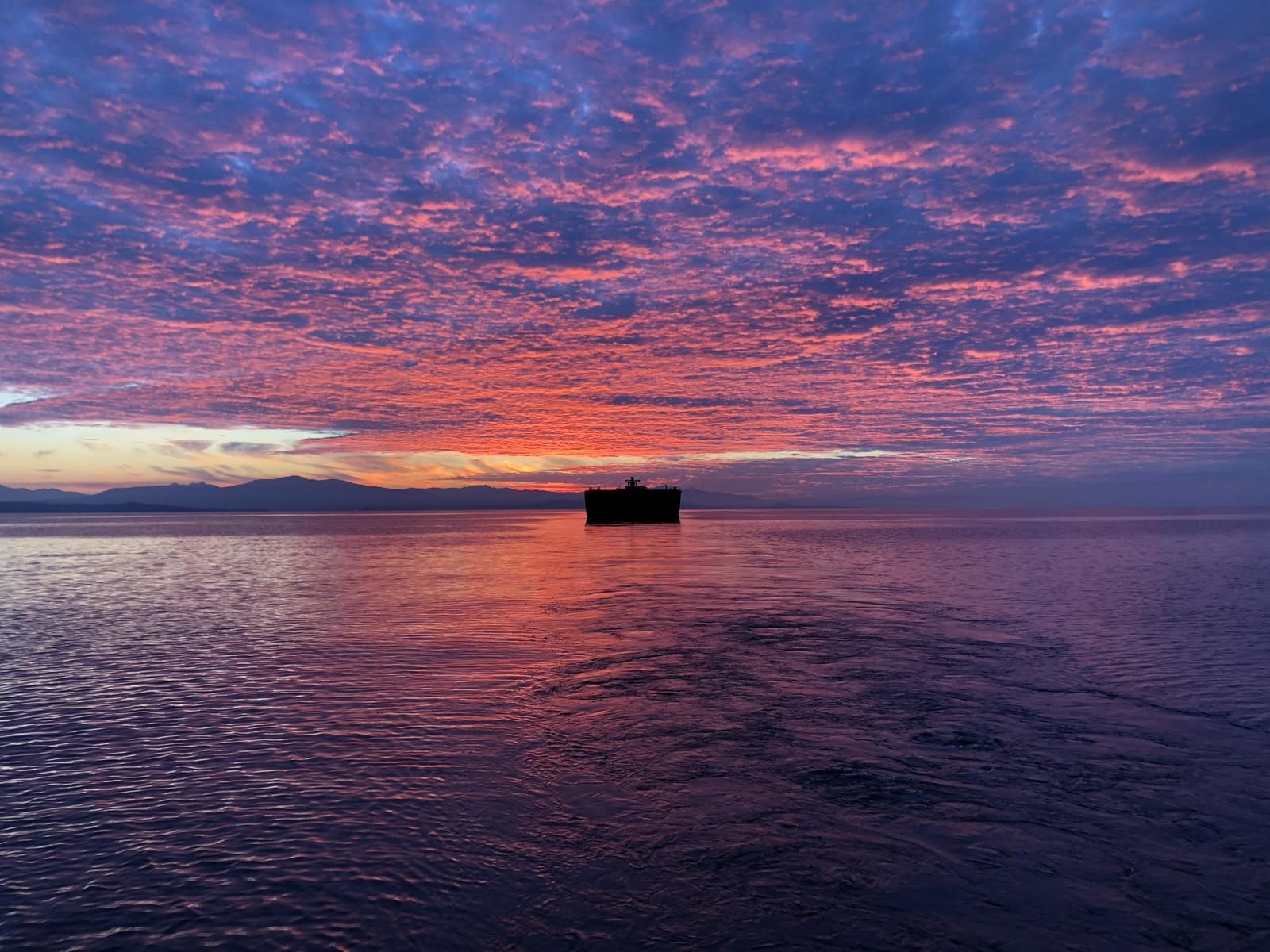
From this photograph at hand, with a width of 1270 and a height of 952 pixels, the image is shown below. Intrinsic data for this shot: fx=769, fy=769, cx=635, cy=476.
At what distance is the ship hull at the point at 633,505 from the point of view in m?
126

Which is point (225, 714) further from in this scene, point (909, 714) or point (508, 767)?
point (909, 714)

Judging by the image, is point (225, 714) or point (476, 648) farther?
point (476, 648)

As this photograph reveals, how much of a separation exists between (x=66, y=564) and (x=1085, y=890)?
58.4 m

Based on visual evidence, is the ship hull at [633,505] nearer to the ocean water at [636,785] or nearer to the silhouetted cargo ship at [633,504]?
the silhouetted cargo ship at [633,504]

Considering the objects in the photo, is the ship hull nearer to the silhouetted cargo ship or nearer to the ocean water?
the silhouetted cargo ship

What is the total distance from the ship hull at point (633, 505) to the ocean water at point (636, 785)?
10266 cm

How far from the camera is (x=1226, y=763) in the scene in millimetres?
10047

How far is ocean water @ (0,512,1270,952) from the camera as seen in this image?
20.8ft

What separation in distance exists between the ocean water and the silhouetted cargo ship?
337 feet

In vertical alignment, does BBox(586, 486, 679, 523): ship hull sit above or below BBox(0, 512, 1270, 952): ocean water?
above

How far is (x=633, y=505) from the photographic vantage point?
128 meters

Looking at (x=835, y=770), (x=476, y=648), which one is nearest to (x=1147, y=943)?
(x=835, y=770)

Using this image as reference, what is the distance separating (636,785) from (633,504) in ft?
389

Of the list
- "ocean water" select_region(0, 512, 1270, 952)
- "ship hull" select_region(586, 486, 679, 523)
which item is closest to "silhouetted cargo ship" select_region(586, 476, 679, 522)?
"ship hull" select_region(586, 486, 679, 523)
